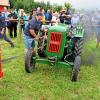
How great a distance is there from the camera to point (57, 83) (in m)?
7.59

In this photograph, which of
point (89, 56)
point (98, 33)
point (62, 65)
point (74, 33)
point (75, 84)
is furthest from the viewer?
point (98, 33)

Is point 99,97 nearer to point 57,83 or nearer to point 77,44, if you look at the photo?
point 57,83

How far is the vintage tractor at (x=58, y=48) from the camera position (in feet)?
26.8

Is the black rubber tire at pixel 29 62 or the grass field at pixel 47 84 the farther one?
the black rubber tire at pixel 29 62

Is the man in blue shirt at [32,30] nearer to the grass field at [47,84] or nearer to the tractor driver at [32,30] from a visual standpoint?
the tractor driver at [32,30]

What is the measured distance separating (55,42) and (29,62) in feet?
2.80

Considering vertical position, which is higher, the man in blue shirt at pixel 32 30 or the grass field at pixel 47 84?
the man in blue shirt at pixel 32 30

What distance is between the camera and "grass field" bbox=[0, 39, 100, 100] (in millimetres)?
6625

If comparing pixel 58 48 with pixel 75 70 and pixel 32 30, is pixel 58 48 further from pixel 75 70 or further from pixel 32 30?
pixel 32 30

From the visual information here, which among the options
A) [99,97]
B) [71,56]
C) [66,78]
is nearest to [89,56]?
[71,56]

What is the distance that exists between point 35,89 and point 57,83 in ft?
2.56

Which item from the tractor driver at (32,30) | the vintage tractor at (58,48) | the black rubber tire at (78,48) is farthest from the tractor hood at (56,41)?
the tractor driver at (32,30)

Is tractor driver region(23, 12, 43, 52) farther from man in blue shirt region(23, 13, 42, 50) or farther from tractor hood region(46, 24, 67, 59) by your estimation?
tractor hood region(46, 24, 67, 59)

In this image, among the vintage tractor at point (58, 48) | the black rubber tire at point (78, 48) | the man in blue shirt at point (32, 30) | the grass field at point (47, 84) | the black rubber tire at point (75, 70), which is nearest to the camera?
the grass field at point (47, 84)
